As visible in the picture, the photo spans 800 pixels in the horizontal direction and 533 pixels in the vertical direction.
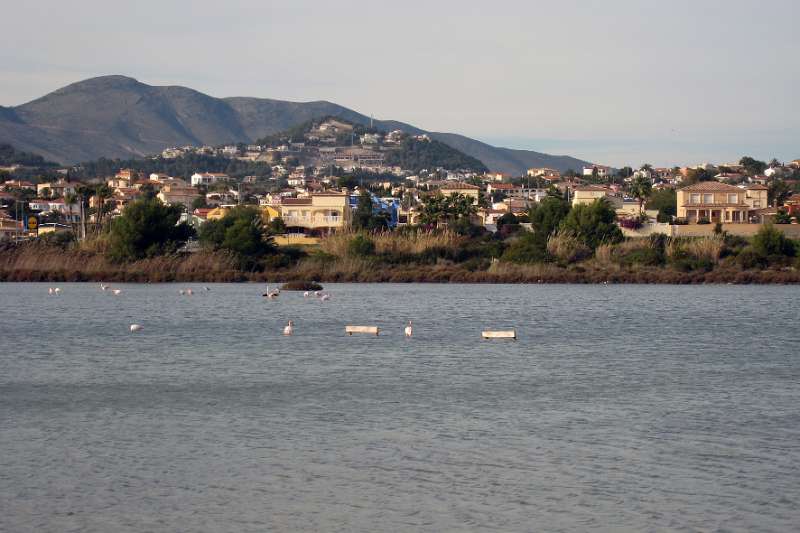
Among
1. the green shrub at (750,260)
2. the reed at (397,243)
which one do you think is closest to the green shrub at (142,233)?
the reed at (397,243)

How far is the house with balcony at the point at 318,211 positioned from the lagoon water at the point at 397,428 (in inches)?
2833

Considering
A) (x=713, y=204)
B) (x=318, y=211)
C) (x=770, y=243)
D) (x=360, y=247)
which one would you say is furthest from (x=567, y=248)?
(x=318, y=211)

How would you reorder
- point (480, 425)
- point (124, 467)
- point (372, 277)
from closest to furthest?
point (124, 467) < point (480, 425) < point (372, 277)

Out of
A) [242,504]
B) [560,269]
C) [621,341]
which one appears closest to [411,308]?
[621,341]

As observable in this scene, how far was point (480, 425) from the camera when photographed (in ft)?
78.5

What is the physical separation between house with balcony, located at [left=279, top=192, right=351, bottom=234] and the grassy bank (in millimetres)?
31350

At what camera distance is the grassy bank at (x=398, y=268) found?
8119 cm

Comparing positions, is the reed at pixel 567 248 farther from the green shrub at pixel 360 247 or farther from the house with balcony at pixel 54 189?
the house with balcony at pixel 54 189

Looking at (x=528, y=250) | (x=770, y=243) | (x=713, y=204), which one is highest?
(x=713, y=204)

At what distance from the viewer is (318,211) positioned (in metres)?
120

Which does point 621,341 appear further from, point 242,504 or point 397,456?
point 242,504

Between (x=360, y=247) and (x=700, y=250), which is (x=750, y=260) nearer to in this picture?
(x=700, y=250)

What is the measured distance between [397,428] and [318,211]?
9730 centimetres

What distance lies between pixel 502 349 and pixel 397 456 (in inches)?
705
